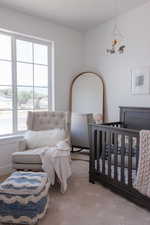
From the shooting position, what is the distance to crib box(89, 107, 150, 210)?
2.16m

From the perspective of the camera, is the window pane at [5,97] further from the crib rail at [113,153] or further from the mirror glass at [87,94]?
the crib rail at [113,153]

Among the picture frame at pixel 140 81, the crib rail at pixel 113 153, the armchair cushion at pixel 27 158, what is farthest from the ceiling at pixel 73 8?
the armchair cushion at pixel 27 158

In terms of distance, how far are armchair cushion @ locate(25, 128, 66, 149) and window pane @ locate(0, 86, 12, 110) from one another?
0.69 m

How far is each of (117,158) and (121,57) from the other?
202 cm

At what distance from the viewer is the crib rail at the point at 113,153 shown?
221 centimetres

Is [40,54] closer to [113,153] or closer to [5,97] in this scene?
[5,97]

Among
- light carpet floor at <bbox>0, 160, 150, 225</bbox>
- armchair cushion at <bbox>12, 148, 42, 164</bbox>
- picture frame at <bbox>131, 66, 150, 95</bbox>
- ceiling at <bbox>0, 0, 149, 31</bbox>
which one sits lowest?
light carpet floor at <bbox>0, 160, 150, 225</bbox>

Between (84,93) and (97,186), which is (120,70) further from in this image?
(97,186)

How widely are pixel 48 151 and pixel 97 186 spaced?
0.83 meters

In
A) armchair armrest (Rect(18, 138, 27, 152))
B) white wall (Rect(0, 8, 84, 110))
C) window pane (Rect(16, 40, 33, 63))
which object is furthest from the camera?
window pane (Rect(16, 40, 33, 63))

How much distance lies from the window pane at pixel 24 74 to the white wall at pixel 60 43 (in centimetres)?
55

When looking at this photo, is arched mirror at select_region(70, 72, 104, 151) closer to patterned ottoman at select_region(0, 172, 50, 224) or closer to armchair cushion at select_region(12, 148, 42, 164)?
armchair cushion at select_region(12, 148, 42, 164)

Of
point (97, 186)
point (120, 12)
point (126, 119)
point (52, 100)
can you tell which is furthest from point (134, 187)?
point (120, 12)

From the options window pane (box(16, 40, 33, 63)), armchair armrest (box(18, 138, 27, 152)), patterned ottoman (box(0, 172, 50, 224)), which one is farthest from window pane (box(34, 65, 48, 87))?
patterned ottoman (box(0, 172, 50, 224))
